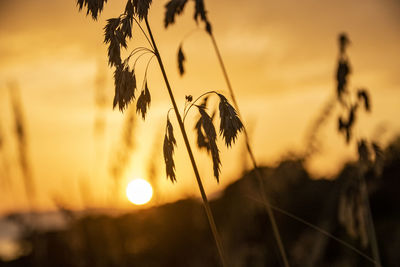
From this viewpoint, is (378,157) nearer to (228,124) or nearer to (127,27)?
(228,124)

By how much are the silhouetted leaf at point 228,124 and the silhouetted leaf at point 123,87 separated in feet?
1.35

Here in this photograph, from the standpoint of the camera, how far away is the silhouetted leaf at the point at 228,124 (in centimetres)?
194

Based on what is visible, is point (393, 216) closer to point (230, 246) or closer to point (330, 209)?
point (330, 209)

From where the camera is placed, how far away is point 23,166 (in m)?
5.24

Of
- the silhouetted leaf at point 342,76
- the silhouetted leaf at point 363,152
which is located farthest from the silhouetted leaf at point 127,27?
the silhouetted leaf at point 363,152

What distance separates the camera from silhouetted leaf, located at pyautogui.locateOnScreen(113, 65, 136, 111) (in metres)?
2.00

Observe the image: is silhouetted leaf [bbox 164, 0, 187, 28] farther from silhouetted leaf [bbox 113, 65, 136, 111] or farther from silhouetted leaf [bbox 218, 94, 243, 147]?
silhouetted leaf [bbox 218, 94, 243, 147]

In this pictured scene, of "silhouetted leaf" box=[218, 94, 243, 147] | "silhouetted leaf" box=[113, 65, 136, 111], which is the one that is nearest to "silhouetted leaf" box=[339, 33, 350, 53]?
"silhouetted leaf" box=[218, 94, 243, 147]

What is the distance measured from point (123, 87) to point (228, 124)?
0.50 m

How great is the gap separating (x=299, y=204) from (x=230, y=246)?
3279 millimetres

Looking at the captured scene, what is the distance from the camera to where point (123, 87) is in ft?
6.63

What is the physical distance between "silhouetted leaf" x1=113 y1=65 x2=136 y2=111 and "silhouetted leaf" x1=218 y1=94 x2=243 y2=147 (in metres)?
0.41

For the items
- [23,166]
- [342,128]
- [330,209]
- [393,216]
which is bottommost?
[393,216]

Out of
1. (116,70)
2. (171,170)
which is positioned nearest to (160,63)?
(116,70)
